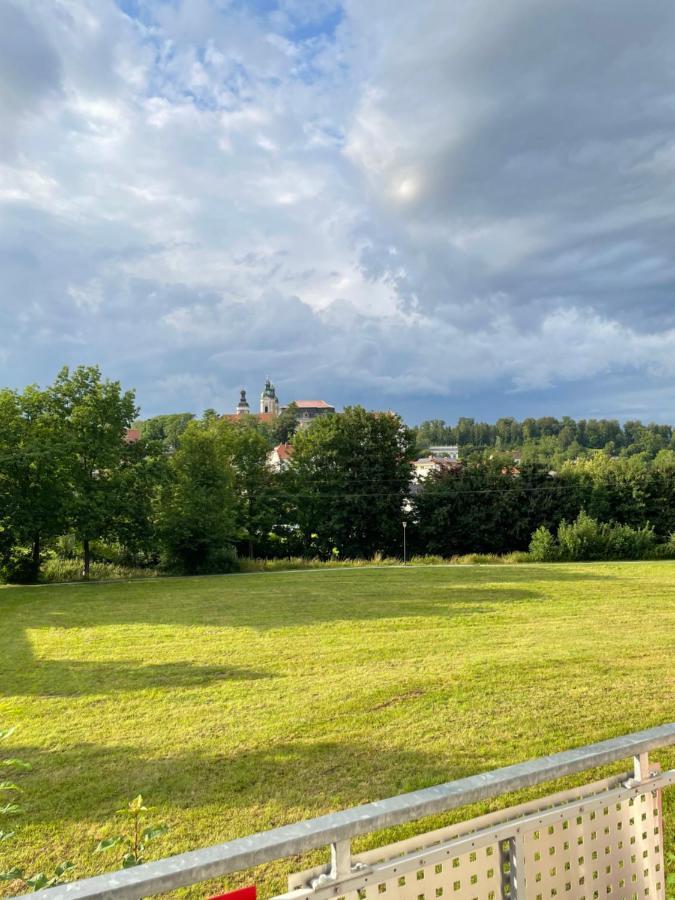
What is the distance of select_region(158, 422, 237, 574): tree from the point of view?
82.5 ft

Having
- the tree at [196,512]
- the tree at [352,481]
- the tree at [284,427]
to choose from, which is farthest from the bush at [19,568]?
the tree at [284,427]

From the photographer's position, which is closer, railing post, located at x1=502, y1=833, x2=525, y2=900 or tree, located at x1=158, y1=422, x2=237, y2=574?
railing post, located at x1=502, y1=833, x2=525, y2=900

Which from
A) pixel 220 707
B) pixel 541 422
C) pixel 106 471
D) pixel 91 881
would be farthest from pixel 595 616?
pixel 541 422

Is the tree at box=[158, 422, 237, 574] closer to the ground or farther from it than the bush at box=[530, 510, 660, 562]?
farther from it

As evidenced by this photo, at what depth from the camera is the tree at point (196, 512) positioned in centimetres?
2516

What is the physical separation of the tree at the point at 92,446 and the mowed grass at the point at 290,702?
9.76 metres

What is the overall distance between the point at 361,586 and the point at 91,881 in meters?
17.0

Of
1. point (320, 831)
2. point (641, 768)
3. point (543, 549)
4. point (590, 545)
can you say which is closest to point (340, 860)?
point (320, 831)

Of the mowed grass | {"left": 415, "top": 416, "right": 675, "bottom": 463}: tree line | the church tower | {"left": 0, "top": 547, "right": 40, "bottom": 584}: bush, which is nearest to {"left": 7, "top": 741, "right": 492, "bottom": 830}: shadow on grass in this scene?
the mowed grass

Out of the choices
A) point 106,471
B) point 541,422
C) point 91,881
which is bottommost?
point 91,881

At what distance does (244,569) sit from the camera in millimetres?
26656

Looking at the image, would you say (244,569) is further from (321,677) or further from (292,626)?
(321,677)

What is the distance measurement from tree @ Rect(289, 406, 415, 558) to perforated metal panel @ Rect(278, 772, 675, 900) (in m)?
34.1

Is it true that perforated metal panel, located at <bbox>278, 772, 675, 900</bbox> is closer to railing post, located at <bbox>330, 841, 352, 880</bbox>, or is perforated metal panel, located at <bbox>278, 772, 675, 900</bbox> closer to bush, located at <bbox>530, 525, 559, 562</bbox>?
railing post, located at <bbox>330, 841, 352, 880</bbox>
